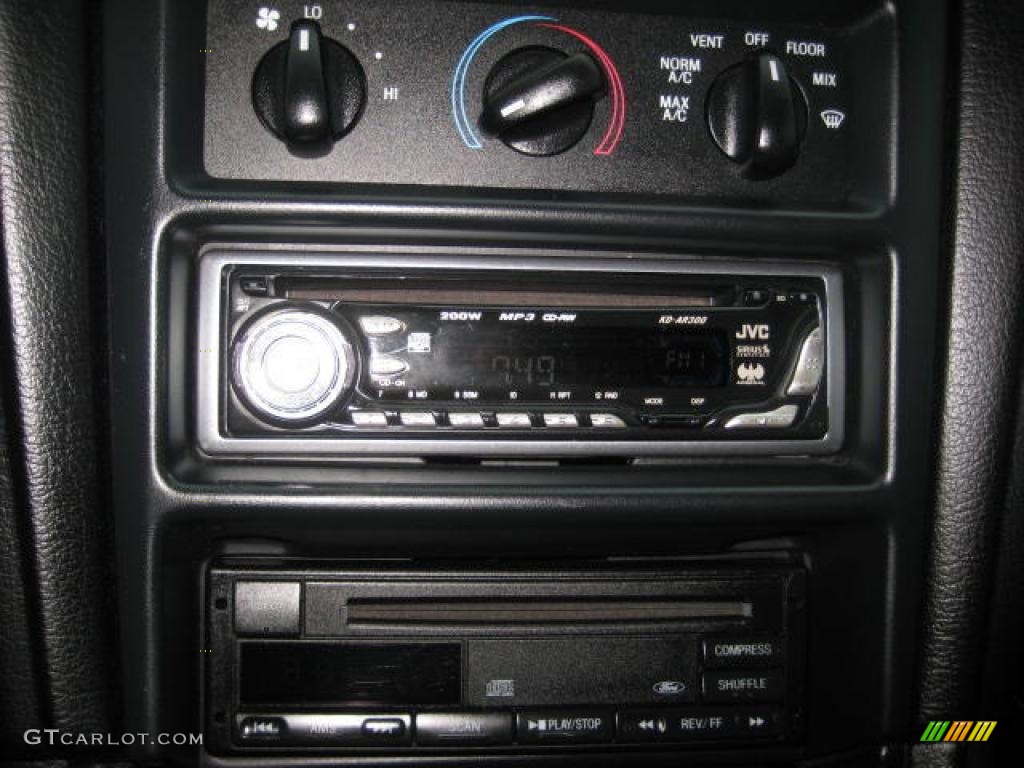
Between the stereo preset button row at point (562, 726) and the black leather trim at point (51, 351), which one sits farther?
the stereo preset button row at point (562, 726)

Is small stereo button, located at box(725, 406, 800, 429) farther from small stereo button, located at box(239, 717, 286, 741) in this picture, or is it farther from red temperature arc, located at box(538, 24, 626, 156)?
small stereo button, located at box(239, 717, 286, 741)

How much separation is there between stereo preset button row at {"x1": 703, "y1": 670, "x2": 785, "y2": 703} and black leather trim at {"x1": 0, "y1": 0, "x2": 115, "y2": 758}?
0.55 meters

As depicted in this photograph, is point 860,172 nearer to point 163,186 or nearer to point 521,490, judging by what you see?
point 521,490

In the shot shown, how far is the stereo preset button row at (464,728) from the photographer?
797 millimetres

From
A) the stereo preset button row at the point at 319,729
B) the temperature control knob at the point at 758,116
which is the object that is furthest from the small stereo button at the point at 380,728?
the temperature control knob at the point at 758,116

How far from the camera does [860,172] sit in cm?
82

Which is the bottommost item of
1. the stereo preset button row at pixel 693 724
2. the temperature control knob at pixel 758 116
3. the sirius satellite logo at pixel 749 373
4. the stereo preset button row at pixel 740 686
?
the stereo preset button row at pixel 693 724

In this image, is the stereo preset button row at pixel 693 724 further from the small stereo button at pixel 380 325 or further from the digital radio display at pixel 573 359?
the small stereo button at pixel 380 325

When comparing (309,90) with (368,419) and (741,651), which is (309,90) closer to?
(368,419)

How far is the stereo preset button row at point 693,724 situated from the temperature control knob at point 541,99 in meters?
0.53

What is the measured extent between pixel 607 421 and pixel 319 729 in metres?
0.38

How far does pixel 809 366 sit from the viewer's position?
0.81 metres

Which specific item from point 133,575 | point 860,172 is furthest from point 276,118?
point 860,172

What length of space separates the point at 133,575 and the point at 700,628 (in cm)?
51
